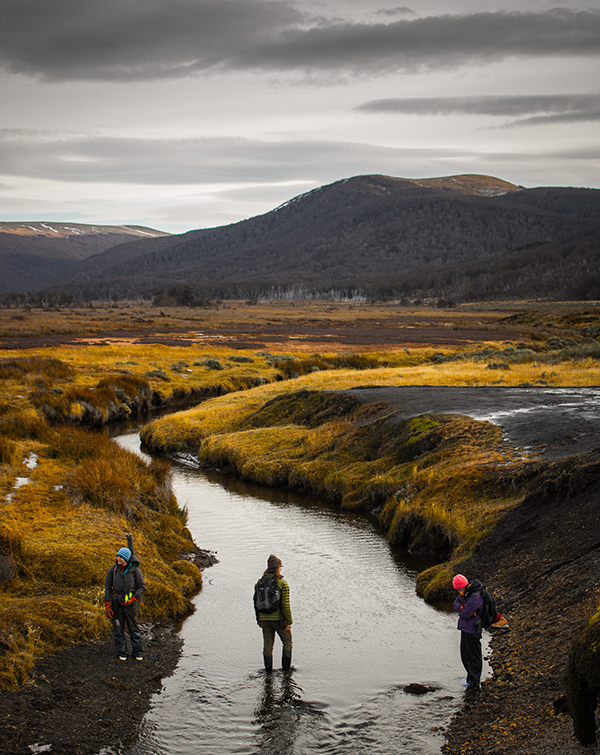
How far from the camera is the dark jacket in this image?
12.7 metres

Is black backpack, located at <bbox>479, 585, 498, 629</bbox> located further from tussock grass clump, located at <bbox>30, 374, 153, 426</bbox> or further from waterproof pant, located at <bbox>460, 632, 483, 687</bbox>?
tussock grass clump, located at <bbox>30, 374, 153, 426</bbox>

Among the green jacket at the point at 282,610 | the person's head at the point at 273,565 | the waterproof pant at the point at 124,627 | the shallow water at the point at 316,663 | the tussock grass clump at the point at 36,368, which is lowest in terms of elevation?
the shallow water at the point at 316,663

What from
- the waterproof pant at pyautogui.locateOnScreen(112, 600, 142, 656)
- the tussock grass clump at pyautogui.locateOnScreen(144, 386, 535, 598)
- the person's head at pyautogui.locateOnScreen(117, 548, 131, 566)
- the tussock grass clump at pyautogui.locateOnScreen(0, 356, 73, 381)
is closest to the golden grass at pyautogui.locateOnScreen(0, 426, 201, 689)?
the waterproof pant at pyautogui.locateOnScreen(112, 600, 142, 656)

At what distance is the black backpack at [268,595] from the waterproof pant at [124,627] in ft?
8.10

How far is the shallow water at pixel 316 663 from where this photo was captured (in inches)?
431

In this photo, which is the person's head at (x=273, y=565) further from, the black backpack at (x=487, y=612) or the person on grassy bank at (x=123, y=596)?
the black backpack at (x=487, y=612)

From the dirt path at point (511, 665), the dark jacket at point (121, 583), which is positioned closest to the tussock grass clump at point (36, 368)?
the dark jacket at point (121, 583)

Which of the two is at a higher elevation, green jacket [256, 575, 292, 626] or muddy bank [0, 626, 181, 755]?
green jacket [256, 575, 292, 626]

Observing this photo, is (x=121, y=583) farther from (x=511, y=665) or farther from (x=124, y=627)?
(x=511, y=665)

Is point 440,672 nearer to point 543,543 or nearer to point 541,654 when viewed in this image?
point 541,654

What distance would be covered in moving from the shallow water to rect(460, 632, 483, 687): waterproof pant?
462 millimetres

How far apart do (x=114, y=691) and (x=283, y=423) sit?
24348 mm

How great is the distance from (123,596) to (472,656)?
6.51 m

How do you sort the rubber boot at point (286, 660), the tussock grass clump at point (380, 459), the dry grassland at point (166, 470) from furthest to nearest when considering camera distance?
the tussock grass clump at point (380, 459)
the dry grassland at point (166, 470)
the rubber boot at point (286, 660)
